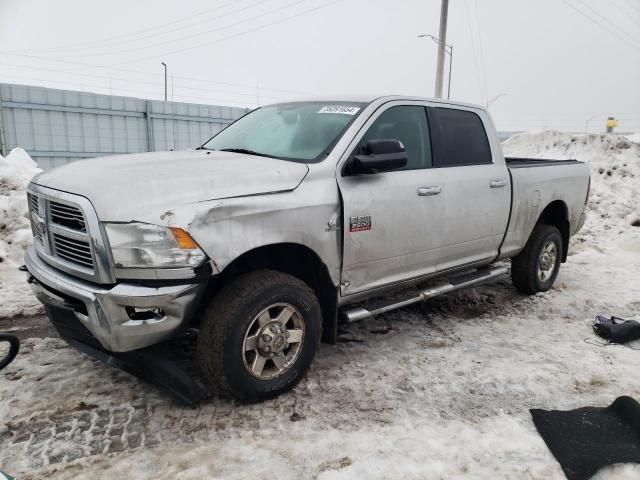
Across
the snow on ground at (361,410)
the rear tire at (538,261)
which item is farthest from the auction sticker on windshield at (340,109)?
the rear tire at (538,261)

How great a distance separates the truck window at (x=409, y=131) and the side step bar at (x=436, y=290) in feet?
3.40

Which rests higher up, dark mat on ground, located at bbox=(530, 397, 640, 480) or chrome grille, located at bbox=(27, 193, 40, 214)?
chrome grille, located at bbox=(27, 193, 40, 214)

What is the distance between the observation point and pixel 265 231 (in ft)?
9.71

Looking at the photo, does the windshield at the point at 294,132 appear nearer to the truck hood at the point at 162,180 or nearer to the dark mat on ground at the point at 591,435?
the truck hood at the point at 162,180

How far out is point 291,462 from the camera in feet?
8.54

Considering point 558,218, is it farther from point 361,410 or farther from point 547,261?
point 361,410

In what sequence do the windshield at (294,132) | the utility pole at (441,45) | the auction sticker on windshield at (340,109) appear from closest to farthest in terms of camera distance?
the windshield at (294,132) < the auction sticker on windshield at (340,109) < the utility pole at (441,45)

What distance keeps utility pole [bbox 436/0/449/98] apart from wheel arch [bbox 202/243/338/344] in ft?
58.7

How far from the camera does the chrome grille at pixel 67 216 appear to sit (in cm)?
278

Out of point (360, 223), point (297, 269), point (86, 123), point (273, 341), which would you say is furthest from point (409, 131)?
point (86, 123)

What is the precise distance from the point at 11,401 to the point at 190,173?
179cm

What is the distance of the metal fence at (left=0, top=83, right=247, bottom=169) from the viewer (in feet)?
43.3

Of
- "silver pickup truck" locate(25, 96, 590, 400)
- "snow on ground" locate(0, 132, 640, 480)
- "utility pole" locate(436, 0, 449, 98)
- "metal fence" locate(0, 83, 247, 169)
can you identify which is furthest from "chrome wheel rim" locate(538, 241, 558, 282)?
"utility pole" locate(436, 0, 449, 98)

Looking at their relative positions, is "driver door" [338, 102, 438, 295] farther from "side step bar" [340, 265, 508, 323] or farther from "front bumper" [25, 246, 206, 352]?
"front bumper" [25, 246, 206, 352]
